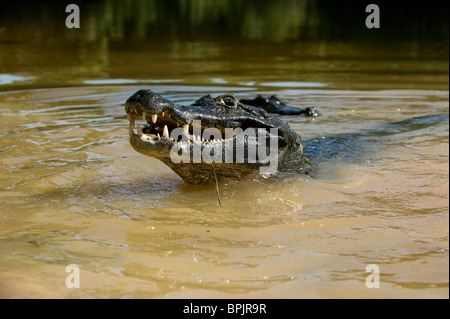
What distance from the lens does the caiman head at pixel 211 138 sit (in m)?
4.59

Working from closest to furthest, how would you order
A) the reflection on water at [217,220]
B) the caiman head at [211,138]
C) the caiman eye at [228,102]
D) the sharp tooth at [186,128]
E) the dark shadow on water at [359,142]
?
the reflection on water at [217,220]
the caiman head at [211,138]
the sharp tooth at [186,128]
the caiman eye at [228,102]
the dark shadow on water at [359,142]

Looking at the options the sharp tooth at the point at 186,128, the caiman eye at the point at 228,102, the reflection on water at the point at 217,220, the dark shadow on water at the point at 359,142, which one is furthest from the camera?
the dark shadow on water at the point at 359,142

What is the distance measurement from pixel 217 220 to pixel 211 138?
87 cm

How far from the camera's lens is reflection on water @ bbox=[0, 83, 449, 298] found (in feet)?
11.2

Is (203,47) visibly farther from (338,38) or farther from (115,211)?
(115,211)

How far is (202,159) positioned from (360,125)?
4.16 metres

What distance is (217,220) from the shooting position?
4.56 meters

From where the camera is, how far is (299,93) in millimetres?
10375

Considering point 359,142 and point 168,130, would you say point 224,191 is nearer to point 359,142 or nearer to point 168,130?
point 168,130

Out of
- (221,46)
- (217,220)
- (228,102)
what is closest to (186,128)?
(228,102)

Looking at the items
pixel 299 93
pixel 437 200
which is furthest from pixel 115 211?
pixel 299 93

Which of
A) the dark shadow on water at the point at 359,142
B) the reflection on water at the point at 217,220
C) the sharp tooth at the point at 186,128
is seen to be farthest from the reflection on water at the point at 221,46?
the sharp tooth at the point at 186,128

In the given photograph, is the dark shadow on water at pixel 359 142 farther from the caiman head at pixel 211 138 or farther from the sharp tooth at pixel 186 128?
the sharp tooth at pixel 186 128

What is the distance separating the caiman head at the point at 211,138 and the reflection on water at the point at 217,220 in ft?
0.60
